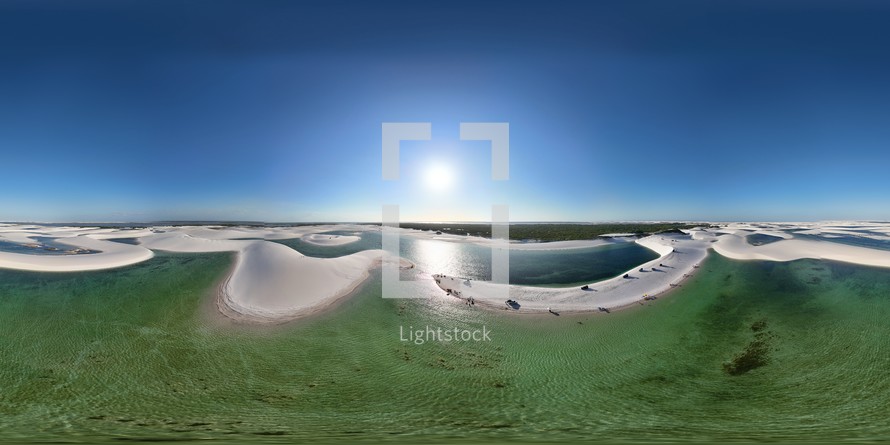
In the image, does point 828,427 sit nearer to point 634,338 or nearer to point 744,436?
point 744,436

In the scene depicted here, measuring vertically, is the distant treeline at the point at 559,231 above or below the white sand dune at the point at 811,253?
above

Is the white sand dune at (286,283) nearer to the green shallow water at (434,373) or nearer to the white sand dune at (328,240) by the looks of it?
the green shallow water at (434,373)

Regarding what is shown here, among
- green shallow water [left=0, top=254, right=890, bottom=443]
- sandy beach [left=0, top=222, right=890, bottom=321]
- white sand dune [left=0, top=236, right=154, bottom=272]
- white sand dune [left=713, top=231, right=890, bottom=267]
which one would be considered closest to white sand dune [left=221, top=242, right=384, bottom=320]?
sandy beach [left=0, top=222, right=890, bottom=321]

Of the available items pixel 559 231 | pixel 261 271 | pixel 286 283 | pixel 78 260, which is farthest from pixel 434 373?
pixel 559 231

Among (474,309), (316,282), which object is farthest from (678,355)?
(316,282)

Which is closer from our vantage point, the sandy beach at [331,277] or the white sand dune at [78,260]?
the sandy beach at [331,277]

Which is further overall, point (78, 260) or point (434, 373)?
point (78, 260)

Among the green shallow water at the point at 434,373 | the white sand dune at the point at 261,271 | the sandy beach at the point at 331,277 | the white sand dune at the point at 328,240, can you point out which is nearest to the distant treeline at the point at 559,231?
the sandy beach at the point at 331,277

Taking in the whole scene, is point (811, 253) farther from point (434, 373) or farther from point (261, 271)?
point (261, 271)
